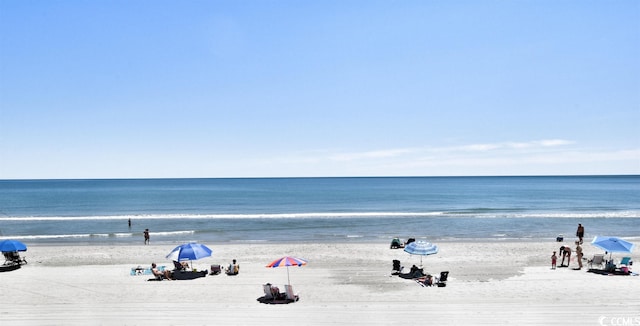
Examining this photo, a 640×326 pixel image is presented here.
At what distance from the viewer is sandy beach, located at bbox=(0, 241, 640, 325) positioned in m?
12.3

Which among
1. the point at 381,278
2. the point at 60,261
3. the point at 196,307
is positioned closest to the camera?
the point at 196,307

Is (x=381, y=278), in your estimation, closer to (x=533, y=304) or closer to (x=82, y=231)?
(x=533, y=304)

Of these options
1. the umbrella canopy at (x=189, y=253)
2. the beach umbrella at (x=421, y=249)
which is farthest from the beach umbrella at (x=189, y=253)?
the beach umbrella at (x=421, y=249)

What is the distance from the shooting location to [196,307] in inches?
532

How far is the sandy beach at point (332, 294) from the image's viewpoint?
1227 centimetres

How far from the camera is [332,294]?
50.7ft

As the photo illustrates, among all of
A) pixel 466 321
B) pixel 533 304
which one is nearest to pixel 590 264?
pixel 533 304

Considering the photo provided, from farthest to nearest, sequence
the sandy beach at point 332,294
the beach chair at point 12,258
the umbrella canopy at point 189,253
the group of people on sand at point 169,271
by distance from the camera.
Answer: the beach chair at point 12,258
the group of people on sand at point 169,271
the umbrella canopy at point 189,253
the sandy beach at point 332,294

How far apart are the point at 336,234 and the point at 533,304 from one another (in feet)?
80.0

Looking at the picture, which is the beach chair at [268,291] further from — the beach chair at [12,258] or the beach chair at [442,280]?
the beach chair at [12,258]

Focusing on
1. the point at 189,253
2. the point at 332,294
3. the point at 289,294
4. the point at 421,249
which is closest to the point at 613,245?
the point at 421,249

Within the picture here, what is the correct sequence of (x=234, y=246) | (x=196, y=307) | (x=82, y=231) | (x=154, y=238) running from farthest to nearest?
1. (x=82, y=231)
2. (x=154, y=238)
3. (x=234, y=246)
4. (x=196, y=307)

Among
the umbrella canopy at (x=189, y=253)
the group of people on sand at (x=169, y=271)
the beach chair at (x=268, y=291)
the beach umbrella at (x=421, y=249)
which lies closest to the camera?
the beach chair at (x=268, y=291)

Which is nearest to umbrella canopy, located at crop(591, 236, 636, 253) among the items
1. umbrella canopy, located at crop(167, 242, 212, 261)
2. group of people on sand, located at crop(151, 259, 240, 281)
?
group of people on sand, located at crop(151, 259, 240, 281)
